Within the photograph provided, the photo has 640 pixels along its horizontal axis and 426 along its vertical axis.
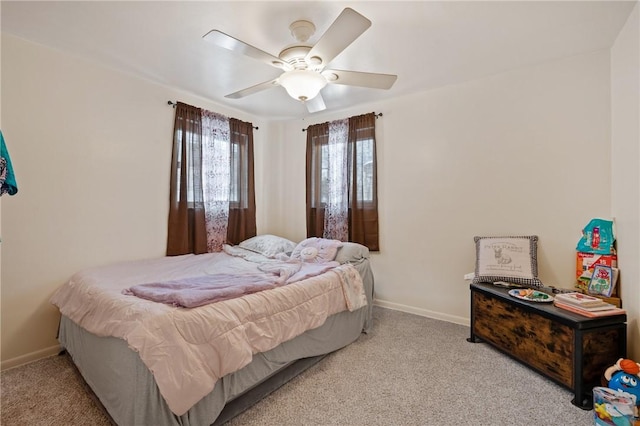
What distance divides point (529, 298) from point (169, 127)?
358 centimetres

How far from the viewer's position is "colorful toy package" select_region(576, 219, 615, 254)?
2.09 metres

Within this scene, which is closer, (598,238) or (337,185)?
(598,238)

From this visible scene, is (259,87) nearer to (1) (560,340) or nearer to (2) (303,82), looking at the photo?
(2) (303,82)

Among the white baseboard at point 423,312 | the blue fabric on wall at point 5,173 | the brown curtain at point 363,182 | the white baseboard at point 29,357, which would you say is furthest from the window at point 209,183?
the white baseboard at point 423,312

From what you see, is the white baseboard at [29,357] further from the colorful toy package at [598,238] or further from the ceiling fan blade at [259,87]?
the colorful toy package at [598,238]

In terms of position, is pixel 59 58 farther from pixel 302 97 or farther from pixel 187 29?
pixel 302 97

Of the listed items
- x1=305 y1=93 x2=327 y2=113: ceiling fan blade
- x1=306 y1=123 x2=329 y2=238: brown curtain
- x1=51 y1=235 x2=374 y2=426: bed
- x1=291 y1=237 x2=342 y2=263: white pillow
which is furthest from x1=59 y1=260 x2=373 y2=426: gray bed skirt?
x1=305 y1=93 x2=327 y2=113: ceiling fan blade

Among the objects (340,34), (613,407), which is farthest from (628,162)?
(340,34)

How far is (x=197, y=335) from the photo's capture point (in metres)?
1.41

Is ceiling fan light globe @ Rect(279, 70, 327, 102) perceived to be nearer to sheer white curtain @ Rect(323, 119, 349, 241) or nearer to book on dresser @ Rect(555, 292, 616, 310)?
sheer white curtain @ Rect(323, 119, 349, 241)

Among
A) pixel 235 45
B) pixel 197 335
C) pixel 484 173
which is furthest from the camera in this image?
pixel 484 173

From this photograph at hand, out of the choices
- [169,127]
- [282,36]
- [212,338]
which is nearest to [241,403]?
[212,338]

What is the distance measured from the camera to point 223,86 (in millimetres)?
2988

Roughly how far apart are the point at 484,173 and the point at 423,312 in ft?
5.18
